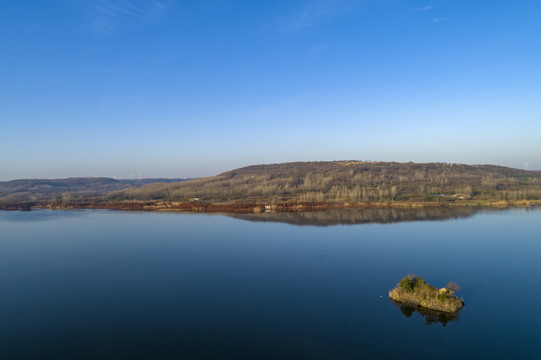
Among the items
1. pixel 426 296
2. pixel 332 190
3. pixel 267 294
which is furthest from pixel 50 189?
pixel 426 296

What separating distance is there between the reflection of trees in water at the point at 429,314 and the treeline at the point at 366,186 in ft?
102

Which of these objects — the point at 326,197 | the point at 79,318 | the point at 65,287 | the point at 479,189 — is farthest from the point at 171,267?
the point at 479,189

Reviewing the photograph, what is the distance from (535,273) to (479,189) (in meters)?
36.2

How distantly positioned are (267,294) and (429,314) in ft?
17.1

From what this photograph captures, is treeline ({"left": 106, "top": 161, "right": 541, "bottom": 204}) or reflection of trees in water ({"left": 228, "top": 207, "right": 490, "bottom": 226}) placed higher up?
treeline ({"left": 106, "top": 161, "right": 541, "bottom": 204})

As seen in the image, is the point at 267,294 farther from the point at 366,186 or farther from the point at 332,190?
the point at 366,186

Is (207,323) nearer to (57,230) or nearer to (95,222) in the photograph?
(57,230)

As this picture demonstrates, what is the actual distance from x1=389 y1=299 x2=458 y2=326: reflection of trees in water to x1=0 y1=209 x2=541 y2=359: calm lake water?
58mm

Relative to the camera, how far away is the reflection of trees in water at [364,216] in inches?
1123

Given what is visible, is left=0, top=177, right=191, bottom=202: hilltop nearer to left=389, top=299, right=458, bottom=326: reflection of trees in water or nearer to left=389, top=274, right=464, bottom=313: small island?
left=389, top=274, right=464, bottom=313: small island

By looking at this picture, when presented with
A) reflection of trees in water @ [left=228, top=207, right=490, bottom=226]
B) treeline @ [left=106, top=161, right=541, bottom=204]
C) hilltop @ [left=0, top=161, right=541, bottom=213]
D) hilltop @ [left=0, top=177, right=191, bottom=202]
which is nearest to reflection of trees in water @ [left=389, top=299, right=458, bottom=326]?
reflection of trees in water @ [left=228, top=207, right=490, bottom=226]

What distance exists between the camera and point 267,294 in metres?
12.2

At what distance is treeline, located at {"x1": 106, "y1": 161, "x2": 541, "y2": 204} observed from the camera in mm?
43156

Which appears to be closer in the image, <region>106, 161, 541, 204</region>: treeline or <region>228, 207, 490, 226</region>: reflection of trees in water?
<region>228, 207, 490, 226</region>: reflection of trees in water
